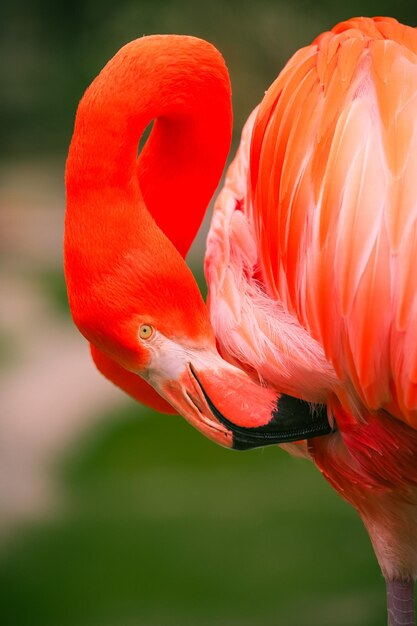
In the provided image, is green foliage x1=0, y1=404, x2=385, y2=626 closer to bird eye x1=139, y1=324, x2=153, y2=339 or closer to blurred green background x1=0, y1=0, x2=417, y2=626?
blurred green background x1=0, y1=0, x2=417, y2=626

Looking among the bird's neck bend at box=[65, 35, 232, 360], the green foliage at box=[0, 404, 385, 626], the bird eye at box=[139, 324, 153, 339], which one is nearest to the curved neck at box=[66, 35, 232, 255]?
the bird's neck bend at box=[65, 35, 232, 360]

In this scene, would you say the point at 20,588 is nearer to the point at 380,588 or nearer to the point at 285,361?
the point at 380,588

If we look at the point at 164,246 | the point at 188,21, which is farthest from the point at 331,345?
the point at 188,21

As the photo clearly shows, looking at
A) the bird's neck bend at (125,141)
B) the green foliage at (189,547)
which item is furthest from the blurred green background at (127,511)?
the bird's neck bend at (125,141)

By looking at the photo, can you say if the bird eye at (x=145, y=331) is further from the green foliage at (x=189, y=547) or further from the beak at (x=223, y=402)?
the green foliage at (x=189, y=547)

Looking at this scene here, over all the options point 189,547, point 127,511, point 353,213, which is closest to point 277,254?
point 353,213
